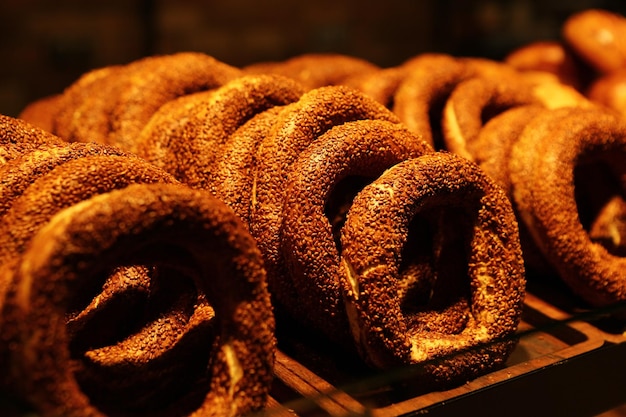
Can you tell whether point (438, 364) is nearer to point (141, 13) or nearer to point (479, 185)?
point (479, 185)

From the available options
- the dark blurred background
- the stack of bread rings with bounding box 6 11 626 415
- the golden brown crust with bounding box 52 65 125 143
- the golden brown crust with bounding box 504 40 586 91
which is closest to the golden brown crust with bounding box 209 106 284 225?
the stack of bread rings with bounding box 6 11 626 415

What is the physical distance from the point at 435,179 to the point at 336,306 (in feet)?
0.98

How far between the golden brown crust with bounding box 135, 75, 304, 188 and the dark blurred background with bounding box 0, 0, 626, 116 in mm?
1038

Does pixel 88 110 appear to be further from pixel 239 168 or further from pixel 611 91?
pixel 611 91

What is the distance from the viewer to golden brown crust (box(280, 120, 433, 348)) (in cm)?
131

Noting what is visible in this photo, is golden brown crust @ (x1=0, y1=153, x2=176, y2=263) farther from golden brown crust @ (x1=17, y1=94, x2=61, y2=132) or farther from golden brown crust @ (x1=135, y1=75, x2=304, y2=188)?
golden brown crust @ (x1=17, y1=94, x2=61, y2=132)

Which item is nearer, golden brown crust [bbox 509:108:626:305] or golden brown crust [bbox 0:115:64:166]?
golden brown crust [bbox 0:115:64:166]

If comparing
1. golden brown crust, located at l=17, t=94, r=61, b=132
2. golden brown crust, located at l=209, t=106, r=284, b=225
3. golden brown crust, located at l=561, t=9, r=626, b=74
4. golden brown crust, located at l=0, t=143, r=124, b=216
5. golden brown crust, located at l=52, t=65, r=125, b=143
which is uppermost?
golden brown crust, located at l=561, t=9, r=626, b=74

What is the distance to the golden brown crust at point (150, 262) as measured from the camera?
912 mm

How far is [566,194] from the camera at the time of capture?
5.51ft

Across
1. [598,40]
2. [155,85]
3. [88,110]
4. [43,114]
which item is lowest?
[43,114]

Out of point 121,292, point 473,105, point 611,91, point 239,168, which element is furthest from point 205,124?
point 611,91

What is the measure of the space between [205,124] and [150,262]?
536 millimetres

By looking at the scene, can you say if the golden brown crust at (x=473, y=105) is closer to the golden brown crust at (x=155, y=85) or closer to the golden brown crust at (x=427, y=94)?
the golden brown crust at (x=427, y=94)
